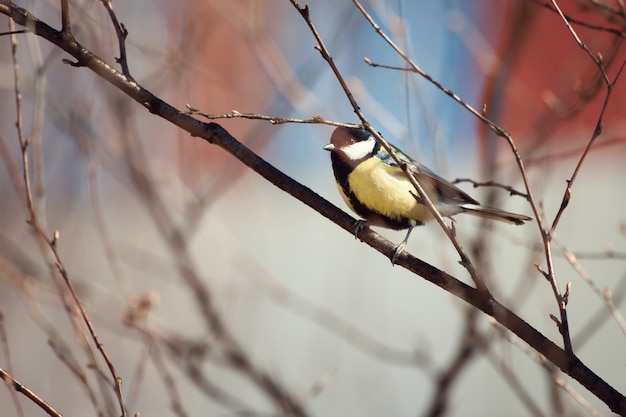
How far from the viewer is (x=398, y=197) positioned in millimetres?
2152

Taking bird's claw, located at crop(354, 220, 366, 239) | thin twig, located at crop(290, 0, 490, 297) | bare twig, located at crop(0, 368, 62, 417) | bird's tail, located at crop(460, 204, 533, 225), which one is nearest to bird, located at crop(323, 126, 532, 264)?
bird's tail, located at crop(460, 204, 533, 225)

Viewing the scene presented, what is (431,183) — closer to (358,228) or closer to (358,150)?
(358,150)

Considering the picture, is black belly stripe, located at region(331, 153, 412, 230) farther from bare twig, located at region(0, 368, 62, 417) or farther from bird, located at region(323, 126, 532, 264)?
bare twig, located at region(0, 368, 62, 417)

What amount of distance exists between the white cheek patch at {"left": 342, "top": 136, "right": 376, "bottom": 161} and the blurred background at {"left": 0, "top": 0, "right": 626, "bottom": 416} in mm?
150

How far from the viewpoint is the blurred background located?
7.36 ft

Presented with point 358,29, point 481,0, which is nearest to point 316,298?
point 481,0

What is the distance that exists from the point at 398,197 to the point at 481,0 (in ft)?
12.4

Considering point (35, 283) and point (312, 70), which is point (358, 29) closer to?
point (312, 70)

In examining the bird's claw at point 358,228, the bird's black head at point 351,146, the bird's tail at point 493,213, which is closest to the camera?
the bird's claw at point 358,228

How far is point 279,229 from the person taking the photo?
19.3ft

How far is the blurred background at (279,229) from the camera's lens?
2242mm

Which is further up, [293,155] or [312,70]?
[293,155]

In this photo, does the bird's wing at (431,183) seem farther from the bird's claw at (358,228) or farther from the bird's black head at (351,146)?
the bird's claw at (358,228)

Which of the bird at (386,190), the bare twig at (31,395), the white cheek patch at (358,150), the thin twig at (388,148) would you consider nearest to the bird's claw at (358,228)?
the thin twig at (388,148)
